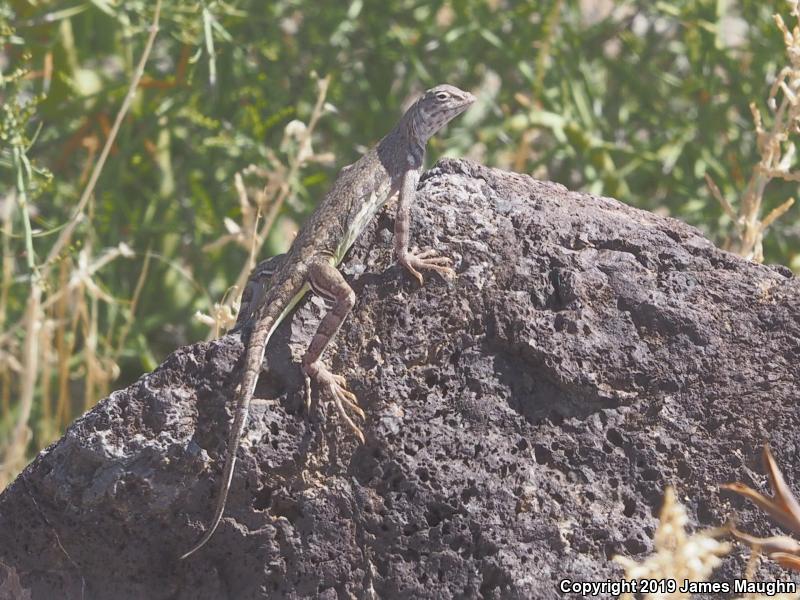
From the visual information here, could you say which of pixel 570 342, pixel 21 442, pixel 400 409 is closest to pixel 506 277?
pixel 570 342

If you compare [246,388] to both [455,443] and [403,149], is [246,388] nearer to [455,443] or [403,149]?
[455,443]

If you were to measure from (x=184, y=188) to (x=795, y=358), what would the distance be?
14.9ft

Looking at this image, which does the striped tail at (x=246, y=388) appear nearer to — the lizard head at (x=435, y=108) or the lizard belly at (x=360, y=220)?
the lizard belly at (x=360, y=220)

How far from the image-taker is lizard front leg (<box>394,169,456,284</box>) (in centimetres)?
315

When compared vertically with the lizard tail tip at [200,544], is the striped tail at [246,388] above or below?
above

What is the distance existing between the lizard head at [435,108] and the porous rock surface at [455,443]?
95 centimetres

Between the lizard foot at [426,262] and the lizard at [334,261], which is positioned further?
the lizard foot at [426,262]

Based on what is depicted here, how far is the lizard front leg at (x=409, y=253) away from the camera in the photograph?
10.3 feet

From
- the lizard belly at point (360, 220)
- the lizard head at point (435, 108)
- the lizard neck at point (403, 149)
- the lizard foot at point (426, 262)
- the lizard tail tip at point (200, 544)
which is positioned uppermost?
the lizard head at point (435, 108)

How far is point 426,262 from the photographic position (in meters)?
3.15

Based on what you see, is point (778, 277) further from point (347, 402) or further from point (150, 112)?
point (150, 112)

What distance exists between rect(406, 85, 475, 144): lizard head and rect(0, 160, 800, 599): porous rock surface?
95 centimetres

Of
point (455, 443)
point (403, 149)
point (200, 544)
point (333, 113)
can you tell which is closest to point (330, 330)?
point (455, 443)

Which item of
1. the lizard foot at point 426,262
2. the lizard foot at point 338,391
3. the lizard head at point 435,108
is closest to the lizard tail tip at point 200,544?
the lizard foot at point 338,391
